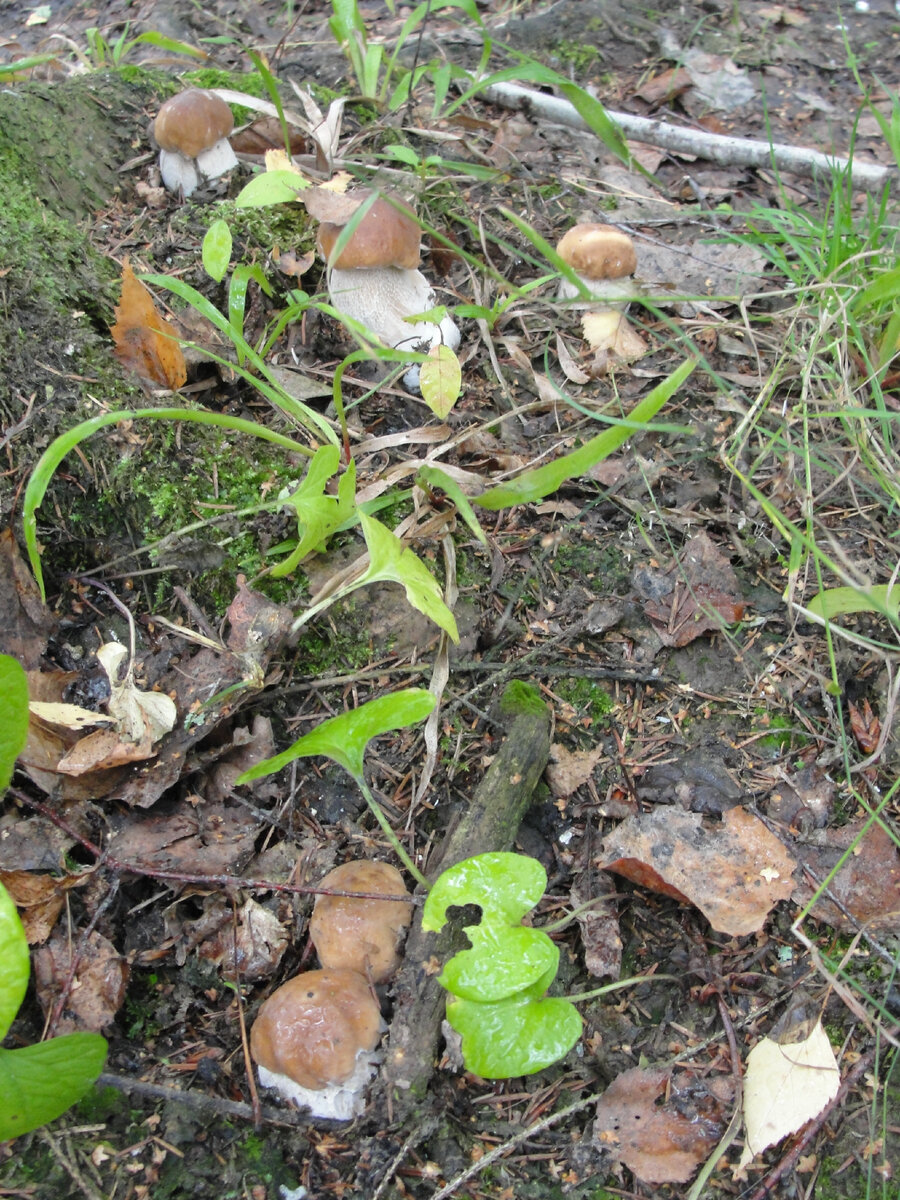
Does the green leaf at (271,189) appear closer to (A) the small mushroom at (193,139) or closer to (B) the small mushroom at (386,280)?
(B) the small mushroom at (386,280)

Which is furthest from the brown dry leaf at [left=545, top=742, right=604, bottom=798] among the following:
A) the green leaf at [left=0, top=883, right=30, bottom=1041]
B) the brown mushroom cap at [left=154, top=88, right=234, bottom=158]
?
the brown mushroom cap at [left=154, top=88, right=234, bottom=158]

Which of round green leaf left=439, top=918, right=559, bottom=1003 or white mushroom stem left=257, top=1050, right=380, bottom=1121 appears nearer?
round green leaf left=439, top=918, right=559, bottom=1003

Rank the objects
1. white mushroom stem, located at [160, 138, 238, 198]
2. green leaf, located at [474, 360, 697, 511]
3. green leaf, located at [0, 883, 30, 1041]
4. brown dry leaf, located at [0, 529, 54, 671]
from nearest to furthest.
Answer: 1. green leaf, located at [0, 883, 30, 1041]
2. green leaf, located at [474, 360, 697, 511]
3. brown dry leaf, located at [0, 529, 54, 671]
4. white mushroom stem, located at [160, 138, 238, 198]

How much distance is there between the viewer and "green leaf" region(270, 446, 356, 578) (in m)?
1.85

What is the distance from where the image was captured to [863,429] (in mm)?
2184

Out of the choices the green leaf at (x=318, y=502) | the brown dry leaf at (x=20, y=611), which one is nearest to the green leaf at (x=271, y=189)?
the green leaf at (x=318, y=502)

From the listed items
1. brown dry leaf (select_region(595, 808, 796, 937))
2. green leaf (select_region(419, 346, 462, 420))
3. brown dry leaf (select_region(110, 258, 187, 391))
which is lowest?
brown dry leaf (select_region(595, 808, 796, 937))

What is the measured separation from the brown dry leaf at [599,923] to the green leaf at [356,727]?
58 centimetres

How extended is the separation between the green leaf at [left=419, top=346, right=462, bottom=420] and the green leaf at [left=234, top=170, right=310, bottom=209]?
2.36ft

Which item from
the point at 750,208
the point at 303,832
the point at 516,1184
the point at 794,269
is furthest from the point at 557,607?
the point at 750,208

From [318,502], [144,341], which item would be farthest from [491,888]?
[144,341]

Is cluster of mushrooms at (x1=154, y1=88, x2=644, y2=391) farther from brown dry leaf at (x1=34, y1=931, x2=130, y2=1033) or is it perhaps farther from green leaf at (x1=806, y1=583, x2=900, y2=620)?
brown dry leaf at (x1=34, y1=931, x2=130, y2=1033)

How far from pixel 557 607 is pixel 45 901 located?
1.33m

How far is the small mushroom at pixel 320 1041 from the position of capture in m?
1.50
